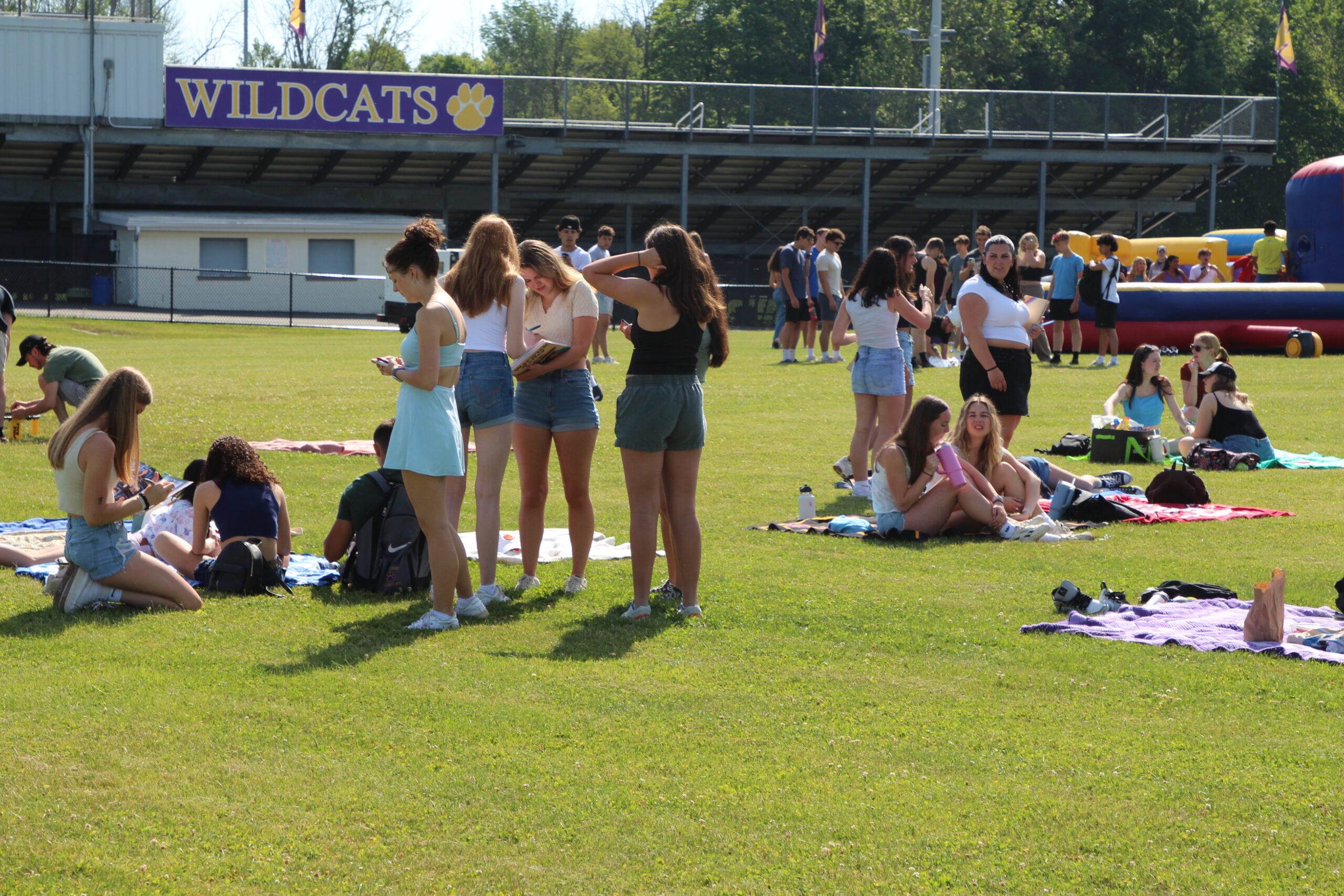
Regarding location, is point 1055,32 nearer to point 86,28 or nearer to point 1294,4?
point 1294,4

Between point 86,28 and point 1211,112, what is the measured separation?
93.5 ft

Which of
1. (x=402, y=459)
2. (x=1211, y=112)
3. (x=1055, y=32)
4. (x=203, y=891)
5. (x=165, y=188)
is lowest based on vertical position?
(x=203, y=891)

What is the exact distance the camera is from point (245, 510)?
765 cm

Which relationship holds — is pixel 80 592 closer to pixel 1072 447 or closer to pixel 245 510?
pixel 245 510

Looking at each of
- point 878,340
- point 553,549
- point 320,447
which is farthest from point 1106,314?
point 553,549

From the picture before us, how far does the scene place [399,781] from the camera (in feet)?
15.9

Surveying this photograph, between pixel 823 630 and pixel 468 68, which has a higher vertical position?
pixel 468 68

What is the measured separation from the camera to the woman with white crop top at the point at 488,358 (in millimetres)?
7152

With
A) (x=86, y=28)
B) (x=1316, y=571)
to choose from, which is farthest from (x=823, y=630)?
(x=86, y=28)

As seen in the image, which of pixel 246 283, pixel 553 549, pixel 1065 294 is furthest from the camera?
pixel 246 283

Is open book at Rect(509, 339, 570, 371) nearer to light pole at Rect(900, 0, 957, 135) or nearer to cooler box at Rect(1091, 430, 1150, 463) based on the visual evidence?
cooler box at Rect(1091, 430, 1150, 463)

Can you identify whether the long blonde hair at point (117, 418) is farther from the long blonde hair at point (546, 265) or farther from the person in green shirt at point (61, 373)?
the person in green shirt at point (61, 373)

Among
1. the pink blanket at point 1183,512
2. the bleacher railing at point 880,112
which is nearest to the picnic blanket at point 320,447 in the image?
the pink blanket at point 1183,512

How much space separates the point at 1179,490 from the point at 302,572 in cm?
610
